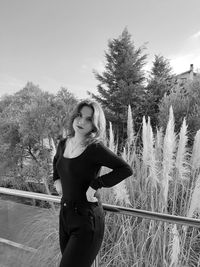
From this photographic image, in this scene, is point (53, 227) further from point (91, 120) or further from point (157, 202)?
point (91, 120)

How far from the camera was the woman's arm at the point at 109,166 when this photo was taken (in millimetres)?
1158

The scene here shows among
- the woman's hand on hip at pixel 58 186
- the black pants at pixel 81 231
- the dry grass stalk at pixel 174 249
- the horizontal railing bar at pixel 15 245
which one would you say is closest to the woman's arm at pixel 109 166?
the black pants at pixel 81 231

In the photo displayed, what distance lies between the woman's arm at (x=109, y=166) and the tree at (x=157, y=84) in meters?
8.80

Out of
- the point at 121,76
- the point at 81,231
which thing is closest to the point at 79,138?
the point at 81,231

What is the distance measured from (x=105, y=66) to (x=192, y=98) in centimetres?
835

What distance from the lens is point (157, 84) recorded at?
12.2 m

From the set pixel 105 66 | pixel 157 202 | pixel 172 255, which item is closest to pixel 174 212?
pixel 157 202

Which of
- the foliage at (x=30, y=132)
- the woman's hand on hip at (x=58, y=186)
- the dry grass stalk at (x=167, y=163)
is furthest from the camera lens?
the foliage at (x=30, y=132)

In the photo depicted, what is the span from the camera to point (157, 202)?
181 cm

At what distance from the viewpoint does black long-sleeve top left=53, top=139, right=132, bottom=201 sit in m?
1.16

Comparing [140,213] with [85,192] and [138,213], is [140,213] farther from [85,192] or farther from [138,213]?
[85,192]

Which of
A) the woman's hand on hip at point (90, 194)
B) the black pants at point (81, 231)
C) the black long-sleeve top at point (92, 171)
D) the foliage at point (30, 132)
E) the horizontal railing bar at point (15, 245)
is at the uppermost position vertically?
the foliage at point (30, 132)

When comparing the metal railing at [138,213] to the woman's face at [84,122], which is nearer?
the metal railing at [138,213]

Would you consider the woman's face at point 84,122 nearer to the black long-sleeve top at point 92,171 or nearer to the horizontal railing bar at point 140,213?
the black long-sleeve top at point 92,171
